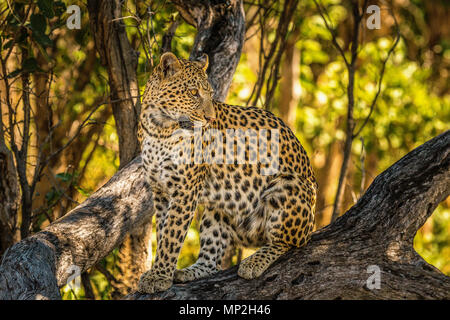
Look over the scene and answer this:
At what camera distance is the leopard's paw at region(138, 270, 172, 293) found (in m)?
5.62

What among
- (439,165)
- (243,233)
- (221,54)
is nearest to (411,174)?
(439,165)

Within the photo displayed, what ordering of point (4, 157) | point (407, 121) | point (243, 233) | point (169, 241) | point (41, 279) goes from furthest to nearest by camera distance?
point (407, 121) → point (4, 157) → point (243, 233) → point (169, 241) → point (41, 279)

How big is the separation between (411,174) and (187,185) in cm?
194

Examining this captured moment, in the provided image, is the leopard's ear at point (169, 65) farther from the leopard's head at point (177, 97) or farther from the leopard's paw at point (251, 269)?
the leopard's paw at point (251, 269)

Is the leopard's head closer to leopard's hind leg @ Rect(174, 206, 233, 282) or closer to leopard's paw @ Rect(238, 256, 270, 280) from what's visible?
leopard's hind leg @ Rect(174, 206, 233, 282)

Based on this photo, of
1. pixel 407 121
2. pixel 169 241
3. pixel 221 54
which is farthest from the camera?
pixel 407 121

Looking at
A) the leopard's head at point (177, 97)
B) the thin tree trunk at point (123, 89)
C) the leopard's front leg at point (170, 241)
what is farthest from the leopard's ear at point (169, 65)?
the thin tree trunk at point (123, 89)

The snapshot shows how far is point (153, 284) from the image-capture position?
562 centimetres

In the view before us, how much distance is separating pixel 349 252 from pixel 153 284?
166 centimetres

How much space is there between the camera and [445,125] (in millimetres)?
17016

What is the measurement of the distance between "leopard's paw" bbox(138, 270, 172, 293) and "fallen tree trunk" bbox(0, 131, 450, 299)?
0.17 ft

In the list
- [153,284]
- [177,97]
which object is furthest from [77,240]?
[177,97]

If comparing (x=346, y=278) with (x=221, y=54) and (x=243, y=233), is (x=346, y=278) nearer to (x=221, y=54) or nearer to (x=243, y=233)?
(x=243, y=233)

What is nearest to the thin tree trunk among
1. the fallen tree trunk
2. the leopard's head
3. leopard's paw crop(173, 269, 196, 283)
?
the leopard's head
